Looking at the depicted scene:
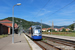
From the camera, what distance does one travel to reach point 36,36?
21.3m

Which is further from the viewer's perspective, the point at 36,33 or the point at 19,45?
the point at 36,33

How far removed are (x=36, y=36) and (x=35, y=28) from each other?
173cm

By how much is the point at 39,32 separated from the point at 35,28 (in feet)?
3.82

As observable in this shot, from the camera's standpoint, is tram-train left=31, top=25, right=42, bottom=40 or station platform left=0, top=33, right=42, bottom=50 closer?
station platform left=0, top=33, right=42, bottom=50

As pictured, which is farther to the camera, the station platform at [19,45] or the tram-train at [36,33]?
the tram-train at [36,33]

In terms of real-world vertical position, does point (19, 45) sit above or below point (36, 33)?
below

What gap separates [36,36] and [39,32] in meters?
1.04

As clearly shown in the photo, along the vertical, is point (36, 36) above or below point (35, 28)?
below

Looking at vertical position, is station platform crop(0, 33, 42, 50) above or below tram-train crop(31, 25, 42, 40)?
below

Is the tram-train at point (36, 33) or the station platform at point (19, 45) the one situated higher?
the tram-train at point (36, 33)

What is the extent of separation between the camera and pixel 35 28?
22.2 metres

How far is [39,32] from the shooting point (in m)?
21.8
